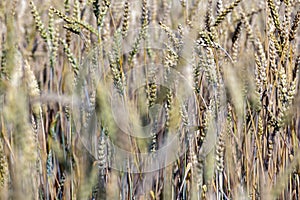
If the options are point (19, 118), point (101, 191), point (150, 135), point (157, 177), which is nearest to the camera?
point (19, 118)

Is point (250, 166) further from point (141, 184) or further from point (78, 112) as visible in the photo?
point (78, 112)

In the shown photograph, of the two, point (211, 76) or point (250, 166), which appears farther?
point (250, 166)

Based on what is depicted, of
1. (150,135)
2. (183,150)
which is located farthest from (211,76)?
(183,150)

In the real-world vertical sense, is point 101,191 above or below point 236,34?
below

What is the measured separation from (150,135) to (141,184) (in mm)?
97

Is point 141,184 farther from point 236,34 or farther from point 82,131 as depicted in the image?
point 236,34

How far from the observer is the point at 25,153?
0.50 meters

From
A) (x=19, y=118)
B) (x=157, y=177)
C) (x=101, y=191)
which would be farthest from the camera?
(x=157, y=177)

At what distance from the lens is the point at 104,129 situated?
0.83 meters

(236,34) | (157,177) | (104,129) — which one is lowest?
(157,177)

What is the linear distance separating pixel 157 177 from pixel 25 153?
1.69 ft

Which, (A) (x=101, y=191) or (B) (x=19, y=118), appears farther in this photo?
(A) (x=101, y=191)

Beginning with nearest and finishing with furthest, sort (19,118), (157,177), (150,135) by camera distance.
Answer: (19,118) < (150,135) < (157,177)

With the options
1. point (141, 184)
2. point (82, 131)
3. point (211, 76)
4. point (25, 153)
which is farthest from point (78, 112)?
point (25, 153)
